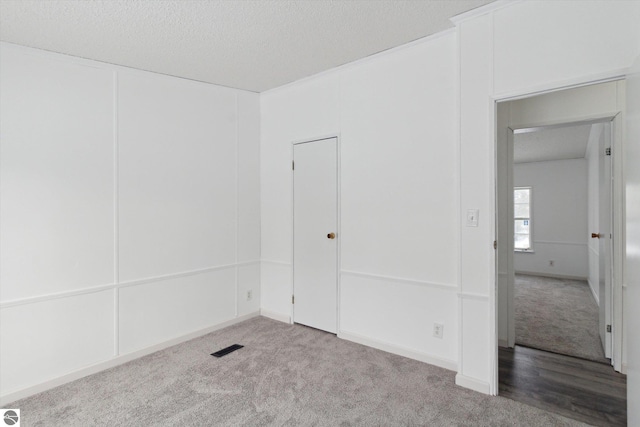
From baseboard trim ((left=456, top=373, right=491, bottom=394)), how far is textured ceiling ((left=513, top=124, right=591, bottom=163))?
350cm

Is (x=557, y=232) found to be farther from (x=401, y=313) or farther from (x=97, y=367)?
(x=97, y=367)

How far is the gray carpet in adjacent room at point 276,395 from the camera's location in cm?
207

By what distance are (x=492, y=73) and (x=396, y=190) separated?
1.15 metres

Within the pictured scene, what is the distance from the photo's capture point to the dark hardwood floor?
2148 mm

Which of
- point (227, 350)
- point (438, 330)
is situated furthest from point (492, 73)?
point (227, 350)

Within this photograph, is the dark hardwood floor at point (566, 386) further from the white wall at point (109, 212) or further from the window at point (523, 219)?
the window at point (523, 219)

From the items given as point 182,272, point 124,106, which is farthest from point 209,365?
point 124,106

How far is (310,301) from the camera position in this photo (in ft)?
12.0

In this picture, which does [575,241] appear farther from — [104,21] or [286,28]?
[104,21]

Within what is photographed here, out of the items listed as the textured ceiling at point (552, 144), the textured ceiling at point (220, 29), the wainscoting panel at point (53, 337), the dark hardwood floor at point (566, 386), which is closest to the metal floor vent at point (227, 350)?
the wainscoting panel at point (53, 337)

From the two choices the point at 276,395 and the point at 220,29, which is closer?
the point at 276,395

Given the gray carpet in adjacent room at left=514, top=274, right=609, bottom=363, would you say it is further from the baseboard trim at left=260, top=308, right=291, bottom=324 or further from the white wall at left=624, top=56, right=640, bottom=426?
the baseboard trim at left=260, top=308, right=291, bottom=324

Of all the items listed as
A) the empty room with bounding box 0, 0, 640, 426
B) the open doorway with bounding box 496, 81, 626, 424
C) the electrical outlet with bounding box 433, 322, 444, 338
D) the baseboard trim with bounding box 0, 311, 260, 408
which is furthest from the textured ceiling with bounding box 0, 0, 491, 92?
the baseboard trim with bounding box 0, 311, 260, 408

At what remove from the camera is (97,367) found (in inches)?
109
